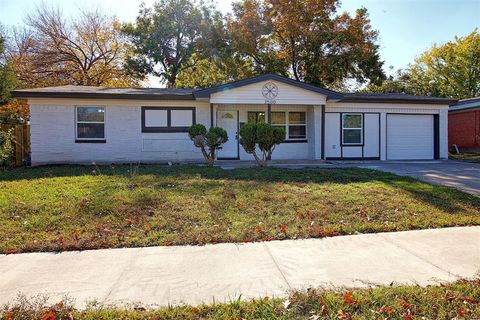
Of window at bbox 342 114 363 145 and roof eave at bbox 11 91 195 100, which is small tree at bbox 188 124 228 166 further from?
window at bbox 342 114 363 145

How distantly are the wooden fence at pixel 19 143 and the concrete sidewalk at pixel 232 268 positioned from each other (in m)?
11.5

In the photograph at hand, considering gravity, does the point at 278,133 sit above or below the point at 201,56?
below

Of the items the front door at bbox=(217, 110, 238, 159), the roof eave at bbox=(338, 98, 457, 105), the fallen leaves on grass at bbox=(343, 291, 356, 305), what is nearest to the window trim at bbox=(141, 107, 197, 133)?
the front door at bbox=(217, 110, 238, 159)

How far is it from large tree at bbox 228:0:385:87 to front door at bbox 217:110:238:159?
30.8 ft

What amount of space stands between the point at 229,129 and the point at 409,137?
8.73 meters

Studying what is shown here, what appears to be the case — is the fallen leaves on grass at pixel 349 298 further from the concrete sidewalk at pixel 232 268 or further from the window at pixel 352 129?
the window at pixel 352 129

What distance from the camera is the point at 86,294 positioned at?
336 centimetres

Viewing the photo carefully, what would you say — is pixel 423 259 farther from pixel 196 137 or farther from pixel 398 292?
pixel 196 137

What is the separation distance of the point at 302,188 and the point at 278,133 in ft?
11.9

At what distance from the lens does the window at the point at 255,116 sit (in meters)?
15.6

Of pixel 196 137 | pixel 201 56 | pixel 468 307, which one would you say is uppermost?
pixel 201 56

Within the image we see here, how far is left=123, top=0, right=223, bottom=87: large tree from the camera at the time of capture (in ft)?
82.6

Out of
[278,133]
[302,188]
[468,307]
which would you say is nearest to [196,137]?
[278,133]

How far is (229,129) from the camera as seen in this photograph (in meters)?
15.5
